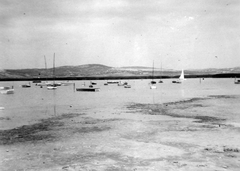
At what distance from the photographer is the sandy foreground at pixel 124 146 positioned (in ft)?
40.8

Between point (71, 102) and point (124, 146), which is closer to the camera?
point (124, 146)

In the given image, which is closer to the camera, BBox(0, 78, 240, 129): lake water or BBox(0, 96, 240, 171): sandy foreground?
BBox(0, 96, 240, 171): sandy foreground

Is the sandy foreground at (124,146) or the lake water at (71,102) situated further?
the lake water at (71,102)

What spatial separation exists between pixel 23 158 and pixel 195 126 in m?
14.5

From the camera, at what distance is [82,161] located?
43.1ft

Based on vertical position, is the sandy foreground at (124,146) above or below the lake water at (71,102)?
above

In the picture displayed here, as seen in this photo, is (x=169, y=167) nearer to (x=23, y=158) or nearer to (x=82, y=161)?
(x=82, y=161)

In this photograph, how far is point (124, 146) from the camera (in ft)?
52.3

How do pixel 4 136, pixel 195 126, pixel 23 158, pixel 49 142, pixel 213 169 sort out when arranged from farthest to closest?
1. pixel 195 126
2. pixel 4 136
3. pixel 49 142
4. pixel 23 158
5. pixel 213 169

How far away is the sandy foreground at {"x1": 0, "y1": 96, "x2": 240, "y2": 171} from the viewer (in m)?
12.4

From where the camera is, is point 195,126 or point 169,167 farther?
point 195,126

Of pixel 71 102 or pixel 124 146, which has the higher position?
pixel 124 146

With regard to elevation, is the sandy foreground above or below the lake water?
above

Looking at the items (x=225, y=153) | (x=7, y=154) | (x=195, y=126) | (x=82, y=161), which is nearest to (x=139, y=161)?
(x=82, y=161)
